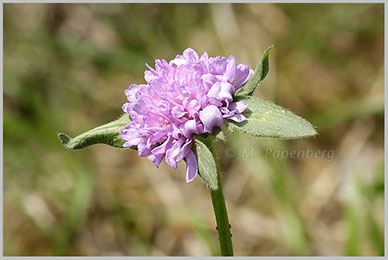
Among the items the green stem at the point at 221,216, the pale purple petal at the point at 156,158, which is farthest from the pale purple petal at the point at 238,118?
the pale purple petal at the point at 156,158

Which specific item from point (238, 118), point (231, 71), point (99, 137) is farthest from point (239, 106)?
point (99, 137)

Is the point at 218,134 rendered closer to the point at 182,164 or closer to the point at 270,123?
the point at 270,123

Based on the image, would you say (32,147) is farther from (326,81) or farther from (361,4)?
(361,4)

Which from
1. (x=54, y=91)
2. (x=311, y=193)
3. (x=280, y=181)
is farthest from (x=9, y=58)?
(x=311, y=193)

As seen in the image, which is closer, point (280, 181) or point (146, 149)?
point (146, 149)

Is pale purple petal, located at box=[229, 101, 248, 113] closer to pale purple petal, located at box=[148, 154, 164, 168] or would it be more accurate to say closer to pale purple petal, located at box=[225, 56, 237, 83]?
pale purple petal, located at box=[225, 56, 237, 83]
